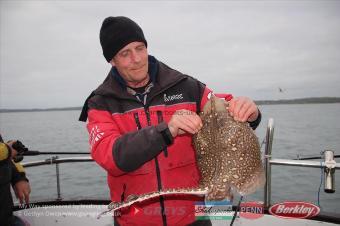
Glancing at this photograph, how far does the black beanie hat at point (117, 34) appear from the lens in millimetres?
2918

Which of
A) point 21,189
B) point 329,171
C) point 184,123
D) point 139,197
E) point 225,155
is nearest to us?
point 139,197

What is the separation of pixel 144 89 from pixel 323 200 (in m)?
13.3

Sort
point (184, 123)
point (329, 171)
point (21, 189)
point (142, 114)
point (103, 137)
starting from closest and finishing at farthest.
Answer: point (184, 123) → point (103, 137) → point (142, 114) → point (329, 171) → point (21, 189)

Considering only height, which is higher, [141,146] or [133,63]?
[133,63]

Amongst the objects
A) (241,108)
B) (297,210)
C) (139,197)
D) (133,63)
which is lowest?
(297,210)

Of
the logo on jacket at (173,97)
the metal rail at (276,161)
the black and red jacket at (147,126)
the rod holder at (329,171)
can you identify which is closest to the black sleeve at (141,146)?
the black and red jacket at (147,126)

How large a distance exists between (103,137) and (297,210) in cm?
259

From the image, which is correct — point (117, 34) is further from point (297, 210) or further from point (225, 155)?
point (297, 210)

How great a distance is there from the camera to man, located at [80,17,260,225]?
105 inches

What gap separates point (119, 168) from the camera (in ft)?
8.04

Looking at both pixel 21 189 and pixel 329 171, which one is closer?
pixel 329 171

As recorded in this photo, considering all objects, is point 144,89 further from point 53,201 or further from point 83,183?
point 83,183

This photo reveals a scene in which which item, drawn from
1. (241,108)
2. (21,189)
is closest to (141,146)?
(241,108)

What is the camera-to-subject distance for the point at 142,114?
9.25 feet
